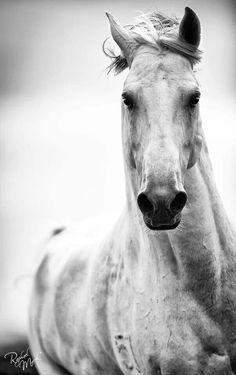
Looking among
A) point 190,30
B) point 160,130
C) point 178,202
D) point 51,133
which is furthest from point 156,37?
point 51,133

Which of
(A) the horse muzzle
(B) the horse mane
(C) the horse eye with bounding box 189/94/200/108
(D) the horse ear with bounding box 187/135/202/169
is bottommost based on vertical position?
(A) the horse muzzle

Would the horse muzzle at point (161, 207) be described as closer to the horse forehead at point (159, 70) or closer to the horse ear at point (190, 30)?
the horse forehead at point (159, 70)

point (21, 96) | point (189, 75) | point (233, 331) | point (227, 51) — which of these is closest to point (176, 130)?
point (189, 75)

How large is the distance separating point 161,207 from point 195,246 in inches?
22.2

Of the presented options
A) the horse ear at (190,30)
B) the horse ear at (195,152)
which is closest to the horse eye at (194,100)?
the horse ear at (195,152)

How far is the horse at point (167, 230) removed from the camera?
2938 millimetres

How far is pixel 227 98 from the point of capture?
613cm

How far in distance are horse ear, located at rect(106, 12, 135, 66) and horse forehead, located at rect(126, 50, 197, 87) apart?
14cm

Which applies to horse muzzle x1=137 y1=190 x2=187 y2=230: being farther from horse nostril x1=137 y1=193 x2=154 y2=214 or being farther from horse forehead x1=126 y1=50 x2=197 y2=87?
horse forehead x1=126 y1=50 x2=197 y2=87

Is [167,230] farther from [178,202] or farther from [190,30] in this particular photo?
[190,30]

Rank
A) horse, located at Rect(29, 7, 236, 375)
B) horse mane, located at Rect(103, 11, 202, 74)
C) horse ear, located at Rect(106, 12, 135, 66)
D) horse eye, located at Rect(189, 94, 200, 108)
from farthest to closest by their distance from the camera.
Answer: horse ear, located at Rect(106, 12, 135, 66), horse mane, located at Rect(103, 11, 202, 74), horse eye, located at Rect(189, 94, 200, 108), horse, located at Rect(29, 7, 236, 375)

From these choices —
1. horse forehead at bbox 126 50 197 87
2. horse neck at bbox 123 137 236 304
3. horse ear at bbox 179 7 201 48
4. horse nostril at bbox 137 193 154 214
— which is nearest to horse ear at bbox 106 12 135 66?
horse forehead at bbox 126 50 197 87

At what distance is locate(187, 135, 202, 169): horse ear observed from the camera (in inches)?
125

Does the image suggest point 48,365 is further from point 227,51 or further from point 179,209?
point 227,51
